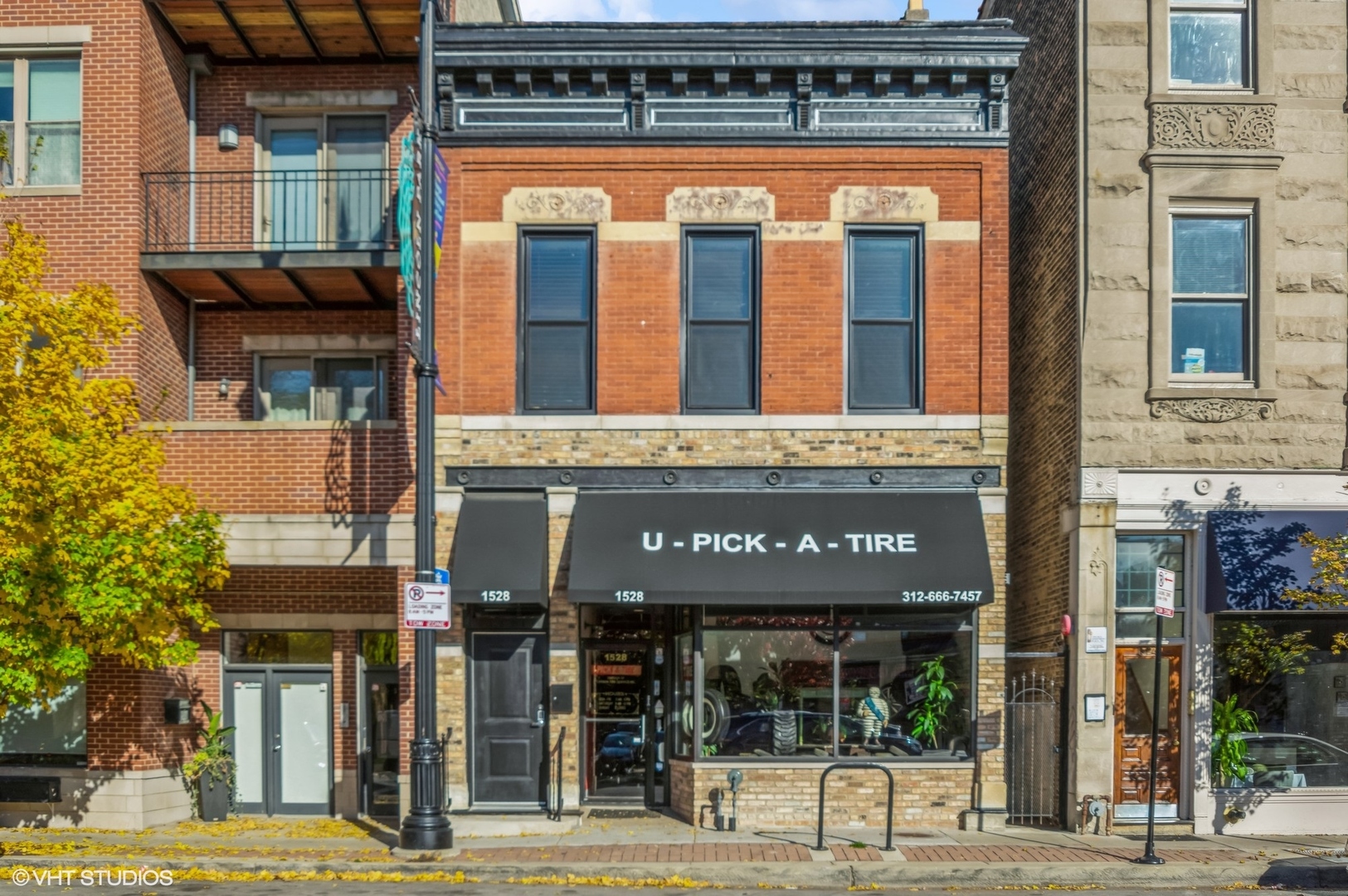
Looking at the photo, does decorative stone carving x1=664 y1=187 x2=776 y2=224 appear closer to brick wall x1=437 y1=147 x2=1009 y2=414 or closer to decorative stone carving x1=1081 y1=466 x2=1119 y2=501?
brick wall x1=437 y1=147 x2=1009 y2=414

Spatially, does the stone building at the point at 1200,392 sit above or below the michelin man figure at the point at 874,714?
above

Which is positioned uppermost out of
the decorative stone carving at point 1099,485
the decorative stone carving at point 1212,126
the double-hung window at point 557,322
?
the decorative stone carving at point 1212,126

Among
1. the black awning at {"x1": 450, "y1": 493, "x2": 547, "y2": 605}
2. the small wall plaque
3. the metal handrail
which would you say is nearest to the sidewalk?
the metal handrail

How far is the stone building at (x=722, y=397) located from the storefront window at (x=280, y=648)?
8.55 feet

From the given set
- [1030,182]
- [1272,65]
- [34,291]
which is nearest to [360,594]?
[34,291]

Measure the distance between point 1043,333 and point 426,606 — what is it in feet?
28.2

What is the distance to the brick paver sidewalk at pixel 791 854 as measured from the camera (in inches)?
507

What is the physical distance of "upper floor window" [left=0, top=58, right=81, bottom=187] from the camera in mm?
15781

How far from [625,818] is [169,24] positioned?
1159cm

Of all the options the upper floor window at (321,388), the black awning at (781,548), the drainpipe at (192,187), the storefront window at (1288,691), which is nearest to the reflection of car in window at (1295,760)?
the storefront window at (1288,691)

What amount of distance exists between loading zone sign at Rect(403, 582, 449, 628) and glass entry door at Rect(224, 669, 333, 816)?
3970mm

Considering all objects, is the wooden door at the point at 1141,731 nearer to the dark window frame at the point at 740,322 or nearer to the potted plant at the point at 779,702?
the potted plant at the point at 779,702

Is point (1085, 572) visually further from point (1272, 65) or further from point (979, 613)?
point (1272, 65)

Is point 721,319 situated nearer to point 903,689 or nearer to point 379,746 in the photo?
point 903,689
